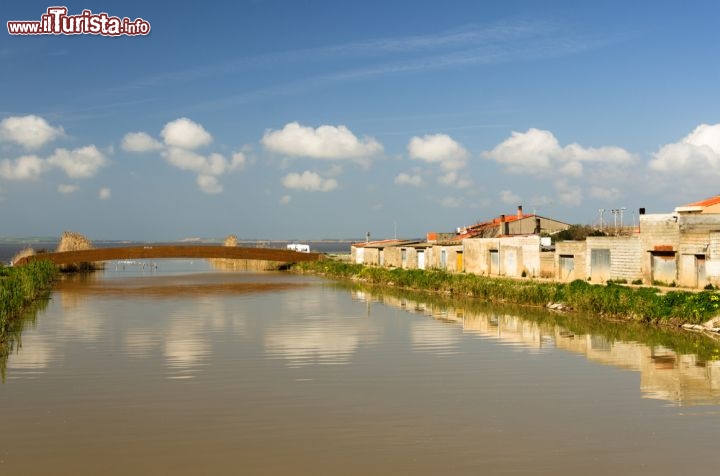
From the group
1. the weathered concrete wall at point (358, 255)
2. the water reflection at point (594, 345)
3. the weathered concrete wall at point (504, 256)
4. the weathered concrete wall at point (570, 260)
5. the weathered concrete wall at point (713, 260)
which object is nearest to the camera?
the water reflection at point (594, 345)

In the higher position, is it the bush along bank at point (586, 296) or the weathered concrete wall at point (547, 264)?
the weathered concrete wall at point (547, 264)

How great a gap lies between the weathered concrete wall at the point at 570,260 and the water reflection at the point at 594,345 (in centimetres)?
567

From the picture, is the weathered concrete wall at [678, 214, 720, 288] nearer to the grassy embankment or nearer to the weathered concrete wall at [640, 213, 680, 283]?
the weathered concrete wall at [640, 213, 680, 283]

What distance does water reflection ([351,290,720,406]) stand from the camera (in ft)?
50.9

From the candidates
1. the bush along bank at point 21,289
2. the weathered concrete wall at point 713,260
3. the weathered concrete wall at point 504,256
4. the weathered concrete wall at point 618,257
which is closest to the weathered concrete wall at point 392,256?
the weathered concrete wall at point 504,256

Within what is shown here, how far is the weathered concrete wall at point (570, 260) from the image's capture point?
36.1 metres

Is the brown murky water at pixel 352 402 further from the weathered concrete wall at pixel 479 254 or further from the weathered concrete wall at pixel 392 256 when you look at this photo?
the weathered concrete wall at pixel 392 256

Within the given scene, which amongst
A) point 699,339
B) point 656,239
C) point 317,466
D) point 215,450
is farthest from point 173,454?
point 656,239

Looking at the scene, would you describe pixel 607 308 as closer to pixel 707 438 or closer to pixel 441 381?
pixel 441 381

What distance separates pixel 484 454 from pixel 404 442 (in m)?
1.20

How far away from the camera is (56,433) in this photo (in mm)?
11883

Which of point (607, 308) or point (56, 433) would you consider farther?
point (607, 308)

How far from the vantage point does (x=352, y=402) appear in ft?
46.1

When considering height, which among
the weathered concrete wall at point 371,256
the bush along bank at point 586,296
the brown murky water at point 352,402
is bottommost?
the brown murky water at point 352,402
